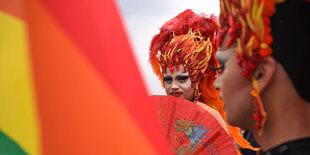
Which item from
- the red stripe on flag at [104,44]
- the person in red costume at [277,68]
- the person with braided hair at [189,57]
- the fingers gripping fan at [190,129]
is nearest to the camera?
the red stripe on flag at [104,44]

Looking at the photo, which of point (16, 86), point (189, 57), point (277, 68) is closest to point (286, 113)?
point (277, 68)

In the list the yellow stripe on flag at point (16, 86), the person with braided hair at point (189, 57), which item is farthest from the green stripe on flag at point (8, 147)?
the person with braided hair at point (189, 57)

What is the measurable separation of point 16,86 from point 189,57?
3.40 m

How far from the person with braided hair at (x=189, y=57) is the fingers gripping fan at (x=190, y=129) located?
4.78 feet

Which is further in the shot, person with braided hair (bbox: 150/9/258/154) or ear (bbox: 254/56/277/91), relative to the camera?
person with braided hair (bbox: 150/9/258/154)

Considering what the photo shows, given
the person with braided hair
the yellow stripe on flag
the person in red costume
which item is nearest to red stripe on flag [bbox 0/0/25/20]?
the yellow stripe on flag

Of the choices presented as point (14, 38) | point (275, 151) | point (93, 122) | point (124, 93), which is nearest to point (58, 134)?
point (93, 122)

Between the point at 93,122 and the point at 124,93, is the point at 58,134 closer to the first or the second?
the point at 93,122

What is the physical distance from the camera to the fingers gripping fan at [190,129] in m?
2.96

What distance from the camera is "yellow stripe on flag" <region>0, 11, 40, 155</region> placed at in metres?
1.22

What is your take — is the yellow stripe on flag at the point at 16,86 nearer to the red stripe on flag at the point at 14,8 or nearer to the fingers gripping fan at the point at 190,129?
the red stripe on flag at the point at 14,8

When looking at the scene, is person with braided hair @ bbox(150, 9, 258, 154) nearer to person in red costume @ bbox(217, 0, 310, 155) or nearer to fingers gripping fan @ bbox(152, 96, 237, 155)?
fingers gripping fan @ bbox(152, 96, 237, 155)

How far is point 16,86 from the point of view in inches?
49.0

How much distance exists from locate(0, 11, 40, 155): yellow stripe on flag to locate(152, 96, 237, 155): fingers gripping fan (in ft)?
5.74
